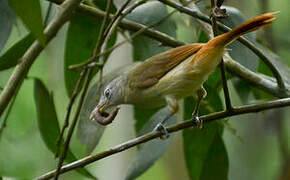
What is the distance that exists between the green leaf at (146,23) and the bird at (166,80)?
8.0 inches

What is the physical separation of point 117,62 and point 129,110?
543 mm

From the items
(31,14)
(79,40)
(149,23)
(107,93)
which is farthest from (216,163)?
(31,14)

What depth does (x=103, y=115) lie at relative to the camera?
234 cm

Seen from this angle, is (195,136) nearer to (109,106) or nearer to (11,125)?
(109,106)

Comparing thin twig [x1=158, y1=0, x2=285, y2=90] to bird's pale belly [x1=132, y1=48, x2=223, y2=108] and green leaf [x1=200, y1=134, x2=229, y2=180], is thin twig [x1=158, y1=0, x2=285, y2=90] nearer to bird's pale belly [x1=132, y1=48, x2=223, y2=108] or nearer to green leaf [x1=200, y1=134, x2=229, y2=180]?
bird's pale belly [x1=132, y1=48, x2=223, y2=108]

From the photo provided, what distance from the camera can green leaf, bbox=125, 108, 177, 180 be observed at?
2.42m

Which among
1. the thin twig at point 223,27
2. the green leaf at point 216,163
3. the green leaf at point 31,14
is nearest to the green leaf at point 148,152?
the green leaf at point 216,163

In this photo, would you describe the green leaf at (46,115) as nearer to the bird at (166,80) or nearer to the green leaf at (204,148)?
the bird at (166,80)

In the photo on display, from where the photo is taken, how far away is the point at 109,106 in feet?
8.29

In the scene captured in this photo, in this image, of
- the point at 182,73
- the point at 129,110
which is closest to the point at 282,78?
the point at 182,73

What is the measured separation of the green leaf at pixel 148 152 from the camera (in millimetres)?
2424

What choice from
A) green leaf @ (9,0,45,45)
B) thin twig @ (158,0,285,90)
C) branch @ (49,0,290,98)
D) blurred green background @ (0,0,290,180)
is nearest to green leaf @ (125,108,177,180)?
branch @ (49,0,290,98)

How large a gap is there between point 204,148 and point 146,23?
0.63 meters

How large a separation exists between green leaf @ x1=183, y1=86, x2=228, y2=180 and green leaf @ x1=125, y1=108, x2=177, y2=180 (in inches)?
7.5
